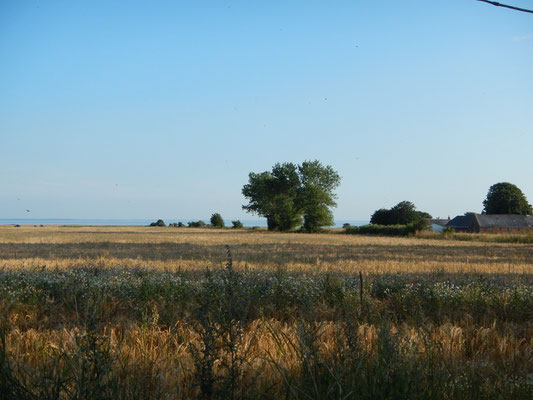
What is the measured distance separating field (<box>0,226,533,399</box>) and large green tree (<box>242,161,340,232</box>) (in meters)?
53.0

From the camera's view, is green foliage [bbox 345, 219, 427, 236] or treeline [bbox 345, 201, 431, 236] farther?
treeline [bbox 345, 201, 431, 236]

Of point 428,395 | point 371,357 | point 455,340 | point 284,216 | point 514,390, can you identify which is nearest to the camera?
point 428,395

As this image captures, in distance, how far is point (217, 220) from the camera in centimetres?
9212

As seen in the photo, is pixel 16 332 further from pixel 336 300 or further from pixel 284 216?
pixel 284 216

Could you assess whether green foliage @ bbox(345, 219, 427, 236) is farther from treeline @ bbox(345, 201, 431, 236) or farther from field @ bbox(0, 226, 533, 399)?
field @ bbox(0, 226, 533, 399)

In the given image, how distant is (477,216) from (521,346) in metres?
77.3

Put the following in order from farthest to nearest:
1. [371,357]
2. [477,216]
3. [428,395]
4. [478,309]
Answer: [477,216] → [478,309] → [371,357] → [428,395]

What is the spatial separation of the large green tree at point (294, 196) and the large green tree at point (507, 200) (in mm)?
41398

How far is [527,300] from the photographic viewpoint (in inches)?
283

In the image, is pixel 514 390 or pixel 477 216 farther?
pixel 477 216

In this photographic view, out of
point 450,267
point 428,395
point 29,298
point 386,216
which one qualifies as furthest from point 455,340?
point 386,216

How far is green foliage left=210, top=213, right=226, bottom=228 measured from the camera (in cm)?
9175

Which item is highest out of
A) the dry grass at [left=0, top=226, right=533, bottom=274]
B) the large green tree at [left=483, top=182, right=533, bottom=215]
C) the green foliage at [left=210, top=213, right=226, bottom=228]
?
the large green tree at [left=483, top=182, right=533, bottom=215]

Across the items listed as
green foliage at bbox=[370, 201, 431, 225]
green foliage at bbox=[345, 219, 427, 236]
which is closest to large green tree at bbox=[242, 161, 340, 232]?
green foliage at bbox=[345, 219, 427, 236]
